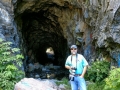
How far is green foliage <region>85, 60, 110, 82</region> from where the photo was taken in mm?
9099

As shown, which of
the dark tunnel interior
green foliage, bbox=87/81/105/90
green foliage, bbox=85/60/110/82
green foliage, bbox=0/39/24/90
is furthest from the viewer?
the dark tunnel interior

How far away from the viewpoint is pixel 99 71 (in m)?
9.24

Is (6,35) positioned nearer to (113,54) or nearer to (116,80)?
(113,54)

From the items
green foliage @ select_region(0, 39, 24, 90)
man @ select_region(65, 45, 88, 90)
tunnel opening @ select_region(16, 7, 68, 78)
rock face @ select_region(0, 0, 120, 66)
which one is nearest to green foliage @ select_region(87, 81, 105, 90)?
rock face @ select_region(0, 0, 120, 66)

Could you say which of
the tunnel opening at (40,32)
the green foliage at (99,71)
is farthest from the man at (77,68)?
the tunnel opening at (40,32)

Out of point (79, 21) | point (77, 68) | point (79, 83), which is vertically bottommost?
point (79, 83)

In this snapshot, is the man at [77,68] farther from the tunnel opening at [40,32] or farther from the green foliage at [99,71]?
the tunnel opening at [40,32]

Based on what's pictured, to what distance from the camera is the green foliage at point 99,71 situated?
9.10 metres

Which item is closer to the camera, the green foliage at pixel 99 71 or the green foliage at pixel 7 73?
the green foliage at pixel 7 73

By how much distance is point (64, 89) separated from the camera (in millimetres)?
8430

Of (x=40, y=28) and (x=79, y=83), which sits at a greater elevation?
(x=40, y=28)

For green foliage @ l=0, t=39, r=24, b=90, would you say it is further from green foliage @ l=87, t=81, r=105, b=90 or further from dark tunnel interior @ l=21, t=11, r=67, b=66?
dark tunnel interior @ l=21, t=11, r=67, b=66

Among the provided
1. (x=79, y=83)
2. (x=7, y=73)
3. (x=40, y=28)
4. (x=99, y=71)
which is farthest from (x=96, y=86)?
(x=40, y=28)

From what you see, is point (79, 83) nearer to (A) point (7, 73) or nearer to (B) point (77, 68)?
(B) point (77, 68)
